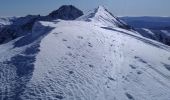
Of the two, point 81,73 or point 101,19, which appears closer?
point 81,73

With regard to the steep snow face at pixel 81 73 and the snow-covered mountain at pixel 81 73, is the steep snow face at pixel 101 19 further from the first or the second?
the snow-covered mountain at pixel 81 73

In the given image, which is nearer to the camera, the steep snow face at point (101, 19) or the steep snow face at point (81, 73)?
the steep snow face at point (81, 73)

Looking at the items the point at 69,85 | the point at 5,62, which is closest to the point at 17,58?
the point at 5,62

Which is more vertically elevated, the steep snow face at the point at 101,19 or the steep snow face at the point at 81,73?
the steep snow face at the point at 101,19

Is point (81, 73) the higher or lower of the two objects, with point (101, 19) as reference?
lower

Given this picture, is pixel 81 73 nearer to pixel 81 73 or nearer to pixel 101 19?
pixel 81 73

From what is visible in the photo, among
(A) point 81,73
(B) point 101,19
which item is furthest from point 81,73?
(B) point 101,19

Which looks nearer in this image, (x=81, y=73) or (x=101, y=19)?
(x=81, y=73)

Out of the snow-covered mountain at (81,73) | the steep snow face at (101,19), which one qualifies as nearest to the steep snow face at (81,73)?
the snow-covered mountain at (81,73)
